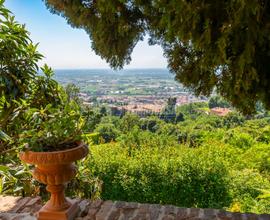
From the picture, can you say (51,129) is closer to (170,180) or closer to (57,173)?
(57,173)

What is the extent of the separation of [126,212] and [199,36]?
5.47 ft

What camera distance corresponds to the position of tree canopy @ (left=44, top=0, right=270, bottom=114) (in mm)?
2094

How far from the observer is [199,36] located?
86.1 inches

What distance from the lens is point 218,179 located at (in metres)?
5.98

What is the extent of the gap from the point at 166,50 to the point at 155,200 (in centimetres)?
369

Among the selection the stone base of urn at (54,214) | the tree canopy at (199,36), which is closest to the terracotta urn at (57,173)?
the stone base of urn at (54,214)

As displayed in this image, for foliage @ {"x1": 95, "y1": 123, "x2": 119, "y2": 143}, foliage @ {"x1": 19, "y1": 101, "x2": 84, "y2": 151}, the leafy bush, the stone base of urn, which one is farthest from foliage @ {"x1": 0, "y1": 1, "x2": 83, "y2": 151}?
foliage @ {"x1": 95, "y1": 123, "x2": 119, "y2": 143}

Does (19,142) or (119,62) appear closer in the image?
(19,142)

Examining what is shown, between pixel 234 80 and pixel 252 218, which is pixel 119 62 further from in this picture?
pixel 252 218

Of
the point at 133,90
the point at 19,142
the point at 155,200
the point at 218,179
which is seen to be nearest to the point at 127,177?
the point at 155,200

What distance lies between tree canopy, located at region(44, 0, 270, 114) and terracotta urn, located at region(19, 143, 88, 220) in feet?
3.44

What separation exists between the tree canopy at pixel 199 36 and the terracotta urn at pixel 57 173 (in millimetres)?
1048

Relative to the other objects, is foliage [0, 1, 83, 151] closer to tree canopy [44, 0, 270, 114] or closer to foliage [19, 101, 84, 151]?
foliage [19, 101, 84, 151]

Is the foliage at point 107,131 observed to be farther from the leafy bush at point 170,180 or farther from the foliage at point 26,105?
the foliage at point 26,105
